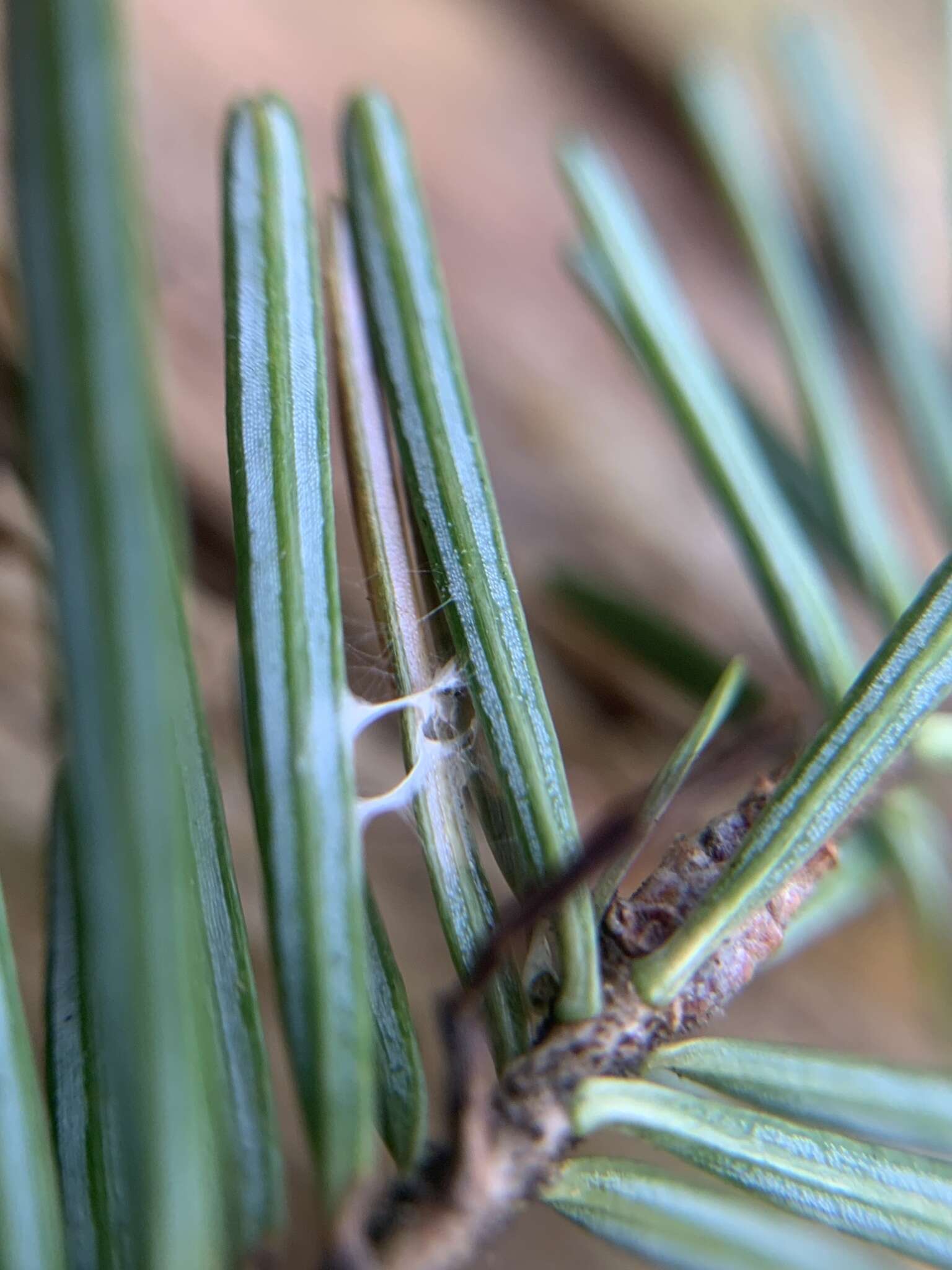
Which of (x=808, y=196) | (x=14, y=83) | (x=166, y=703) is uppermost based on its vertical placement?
(x=808, y=196)

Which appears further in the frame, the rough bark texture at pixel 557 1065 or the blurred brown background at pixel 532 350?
the blurred brown background at pixel 532 350

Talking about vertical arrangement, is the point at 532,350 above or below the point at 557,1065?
above

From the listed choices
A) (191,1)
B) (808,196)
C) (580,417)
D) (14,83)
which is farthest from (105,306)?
(808,196)

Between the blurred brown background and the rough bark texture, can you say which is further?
the blurred brown background

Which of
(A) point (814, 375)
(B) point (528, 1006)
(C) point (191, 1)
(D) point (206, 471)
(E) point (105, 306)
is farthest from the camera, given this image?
(C) point (191, 1)

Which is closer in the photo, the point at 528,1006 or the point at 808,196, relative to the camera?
the point at 528,1006

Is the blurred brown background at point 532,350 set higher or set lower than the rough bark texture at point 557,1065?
higher

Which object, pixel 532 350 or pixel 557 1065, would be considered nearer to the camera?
pixel 557 1065

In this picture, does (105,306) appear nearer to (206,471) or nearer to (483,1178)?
(483,1178)
